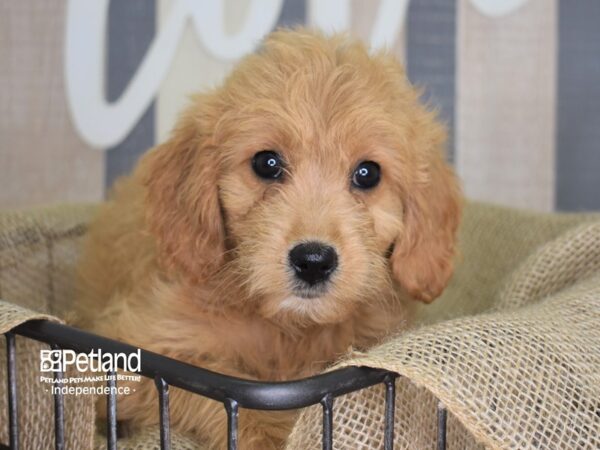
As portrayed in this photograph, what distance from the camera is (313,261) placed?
1471mm

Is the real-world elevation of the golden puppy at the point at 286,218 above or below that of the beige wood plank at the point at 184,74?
below

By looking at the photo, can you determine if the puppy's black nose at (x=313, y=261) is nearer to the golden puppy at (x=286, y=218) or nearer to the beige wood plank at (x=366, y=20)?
the golden puppy at (x=286, y=218)

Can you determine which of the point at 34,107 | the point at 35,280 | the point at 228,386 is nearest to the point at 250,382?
the point at 228,386

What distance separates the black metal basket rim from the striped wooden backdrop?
1801mm

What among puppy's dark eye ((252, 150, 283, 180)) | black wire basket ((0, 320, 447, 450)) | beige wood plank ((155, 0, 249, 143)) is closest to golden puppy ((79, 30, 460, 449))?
puppy's dark eye ((252, 150, 283, 180))

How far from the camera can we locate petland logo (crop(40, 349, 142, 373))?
1.17m

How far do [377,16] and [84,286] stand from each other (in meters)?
1.33

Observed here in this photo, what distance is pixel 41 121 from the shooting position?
297 centimetres

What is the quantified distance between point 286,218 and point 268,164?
159 millimetres

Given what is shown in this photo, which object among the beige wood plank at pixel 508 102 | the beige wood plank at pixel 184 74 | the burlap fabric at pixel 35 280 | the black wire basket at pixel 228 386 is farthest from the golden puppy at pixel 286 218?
the beige wood plank at pixel 508 102

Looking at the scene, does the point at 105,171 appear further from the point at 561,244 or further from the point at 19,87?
the point at 561,244

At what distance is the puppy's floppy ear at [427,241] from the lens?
1.77m

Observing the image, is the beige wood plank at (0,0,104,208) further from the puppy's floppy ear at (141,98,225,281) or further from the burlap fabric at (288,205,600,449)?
the burlap fabric at (288,205,600,449)

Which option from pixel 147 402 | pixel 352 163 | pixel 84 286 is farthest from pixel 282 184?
pixel 84 286
